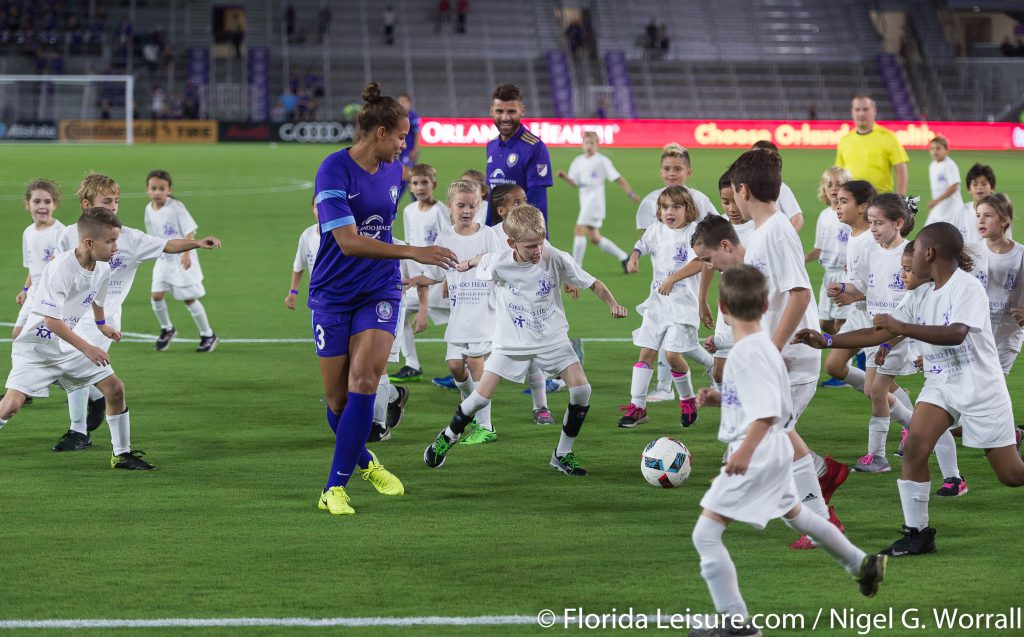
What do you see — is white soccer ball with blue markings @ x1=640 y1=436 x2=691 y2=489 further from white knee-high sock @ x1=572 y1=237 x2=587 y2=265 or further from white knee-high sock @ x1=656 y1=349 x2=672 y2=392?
white knee-high sock @ x1=572 y1=237 x2=587 y2=265

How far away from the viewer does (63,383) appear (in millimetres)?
8406

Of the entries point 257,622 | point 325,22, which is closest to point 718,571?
point 257,622

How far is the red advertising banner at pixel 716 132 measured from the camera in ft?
151

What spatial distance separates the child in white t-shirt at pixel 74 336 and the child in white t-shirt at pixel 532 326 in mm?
2022

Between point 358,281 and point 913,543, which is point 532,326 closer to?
point 358,281

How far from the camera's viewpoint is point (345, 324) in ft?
23.9

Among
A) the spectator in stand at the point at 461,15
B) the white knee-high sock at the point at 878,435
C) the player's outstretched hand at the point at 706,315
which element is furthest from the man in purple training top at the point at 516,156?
the spectator in stand at the point at 461,15

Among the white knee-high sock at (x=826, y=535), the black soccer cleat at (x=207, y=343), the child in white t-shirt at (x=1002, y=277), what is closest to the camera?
the white knee-high sock at (x=826, y=535)

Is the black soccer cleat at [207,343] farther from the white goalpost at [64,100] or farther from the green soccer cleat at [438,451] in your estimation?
the white goalpost at [64,100]

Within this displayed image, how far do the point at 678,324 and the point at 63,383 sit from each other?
447 cm

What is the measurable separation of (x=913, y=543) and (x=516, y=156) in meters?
5.16

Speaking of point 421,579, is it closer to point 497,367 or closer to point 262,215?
point 497,367

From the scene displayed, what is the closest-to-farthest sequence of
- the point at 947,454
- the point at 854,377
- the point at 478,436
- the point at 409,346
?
the point at 947,454 < the point at 854,377 < the point at 478,436 < the point at 409,346

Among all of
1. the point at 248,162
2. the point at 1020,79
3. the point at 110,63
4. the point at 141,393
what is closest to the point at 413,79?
the point at 110,63
